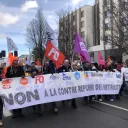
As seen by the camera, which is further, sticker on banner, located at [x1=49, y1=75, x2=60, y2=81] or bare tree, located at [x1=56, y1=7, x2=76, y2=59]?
bare tree, located at [x1=56, y1=7, x2=76, y2=59]

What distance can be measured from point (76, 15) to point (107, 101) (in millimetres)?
60664

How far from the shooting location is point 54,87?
8.67 m

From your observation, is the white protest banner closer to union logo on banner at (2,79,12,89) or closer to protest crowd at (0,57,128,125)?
union logo on banner at (2,79,12,89)

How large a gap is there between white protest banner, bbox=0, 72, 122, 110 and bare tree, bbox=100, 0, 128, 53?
1412 centimetres

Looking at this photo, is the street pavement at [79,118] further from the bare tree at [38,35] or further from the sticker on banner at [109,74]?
the bare tree at [38,35]

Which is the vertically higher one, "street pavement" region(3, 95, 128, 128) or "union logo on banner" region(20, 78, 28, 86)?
"union logo on banner" region(20, 78, 28, 86)

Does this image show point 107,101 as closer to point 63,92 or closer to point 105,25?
point 63,92

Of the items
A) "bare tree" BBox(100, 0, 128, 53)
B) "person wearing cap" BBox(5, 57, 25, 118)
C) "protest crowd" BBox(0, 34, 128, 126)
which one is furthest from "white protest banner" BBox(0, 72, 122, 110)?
"bare tree" BBox(100, 0, 128, 53)

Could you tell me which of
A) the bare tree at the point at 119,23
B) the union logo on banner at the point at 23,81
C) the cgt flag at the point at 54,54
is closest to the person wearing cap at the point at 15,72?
the union logo on banner at the point at 23,81

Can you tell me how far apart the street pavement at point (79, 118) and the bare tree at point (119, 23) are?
1557 centimetres

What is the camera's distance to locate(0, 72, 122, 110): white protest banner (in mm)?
7781

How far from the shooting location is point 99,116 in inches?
307

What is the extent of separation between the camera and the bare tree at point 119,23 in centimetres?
2349

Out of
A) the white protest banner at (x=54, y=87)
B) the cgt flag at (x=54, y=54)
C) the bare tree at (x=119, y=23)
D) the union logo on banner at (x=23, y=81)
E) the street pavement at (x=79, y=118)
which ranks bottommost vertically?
the street pavement at (x=79, y=118)
